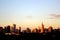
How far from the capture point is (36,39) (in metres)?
69.1

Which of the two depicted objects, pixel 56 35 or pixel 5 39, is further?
pixel 56 35

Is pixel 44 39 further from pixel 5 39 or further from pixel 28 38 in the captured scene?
pixel 5 39

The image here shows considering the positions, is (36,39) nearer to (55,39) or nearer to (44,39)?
(44,39)

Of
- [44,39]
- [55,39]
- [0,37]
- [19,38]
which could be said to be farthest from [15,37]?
[55,39]

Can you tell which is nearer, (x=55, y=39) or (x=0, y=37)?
(x=0, y=37)

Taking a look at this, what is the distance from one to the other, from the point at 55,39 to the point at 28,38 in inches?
439

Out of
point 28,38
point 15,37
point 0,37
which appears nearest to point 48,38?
point 28,38

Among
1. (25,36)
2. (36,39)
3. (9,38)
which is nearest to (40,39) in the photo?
(36,39)

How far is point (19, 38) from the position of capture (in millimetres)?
68375

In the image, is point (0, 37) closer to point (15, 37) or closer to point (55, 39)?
point (15, 37)

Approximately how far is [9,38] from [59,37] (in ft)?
65.3

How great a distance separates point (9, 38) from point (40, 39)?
12346mm

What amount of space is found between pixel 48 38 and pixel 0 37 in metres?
19.0

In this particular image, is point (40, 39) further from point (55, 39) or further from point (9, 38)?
point (9, 38)
